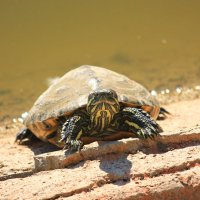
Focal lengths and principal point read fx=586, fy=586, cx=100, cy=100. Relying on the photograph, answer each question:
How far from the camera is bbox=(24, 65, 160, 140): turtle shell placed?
5.61 m

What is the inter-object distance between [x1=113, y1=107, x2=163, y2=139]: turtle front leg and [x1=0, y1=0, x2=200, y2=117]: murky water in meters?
3.46

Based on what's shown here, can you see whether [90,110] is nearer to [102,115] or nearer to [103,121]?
[102,115]

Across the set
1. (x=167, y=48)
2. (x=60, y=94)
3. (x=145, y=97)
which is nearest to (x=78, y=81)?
(x=60, y=94)

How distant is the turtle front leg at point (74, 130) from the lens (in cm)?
496

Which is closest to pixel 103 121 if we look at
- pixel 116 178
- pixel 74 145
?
pixel 74 145

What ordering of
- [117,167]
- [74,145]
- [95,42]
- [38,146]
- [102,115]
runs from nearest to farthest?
[117,167] < [74,145] < [102,115] < [38,146] < [95,42]

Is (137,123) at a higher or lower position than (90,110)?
lower

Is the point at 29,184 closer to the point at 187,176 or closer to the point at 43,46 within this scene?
the point at 187,176

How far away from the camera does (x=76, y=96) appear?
5625 mm

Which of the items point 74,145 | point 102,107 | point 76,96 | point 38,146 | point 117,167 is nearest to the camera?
point 117,167

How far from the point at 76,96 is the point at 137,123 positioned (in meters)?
0.67

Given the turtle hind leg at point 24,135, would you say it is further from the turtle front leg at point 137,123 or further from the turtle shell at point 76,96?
the turtle front leg at point 137,123

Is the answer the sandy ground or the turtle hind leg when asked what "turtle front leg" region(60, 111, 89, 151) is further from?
the turtle hind leg

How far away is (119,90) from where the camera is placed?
5.76m
